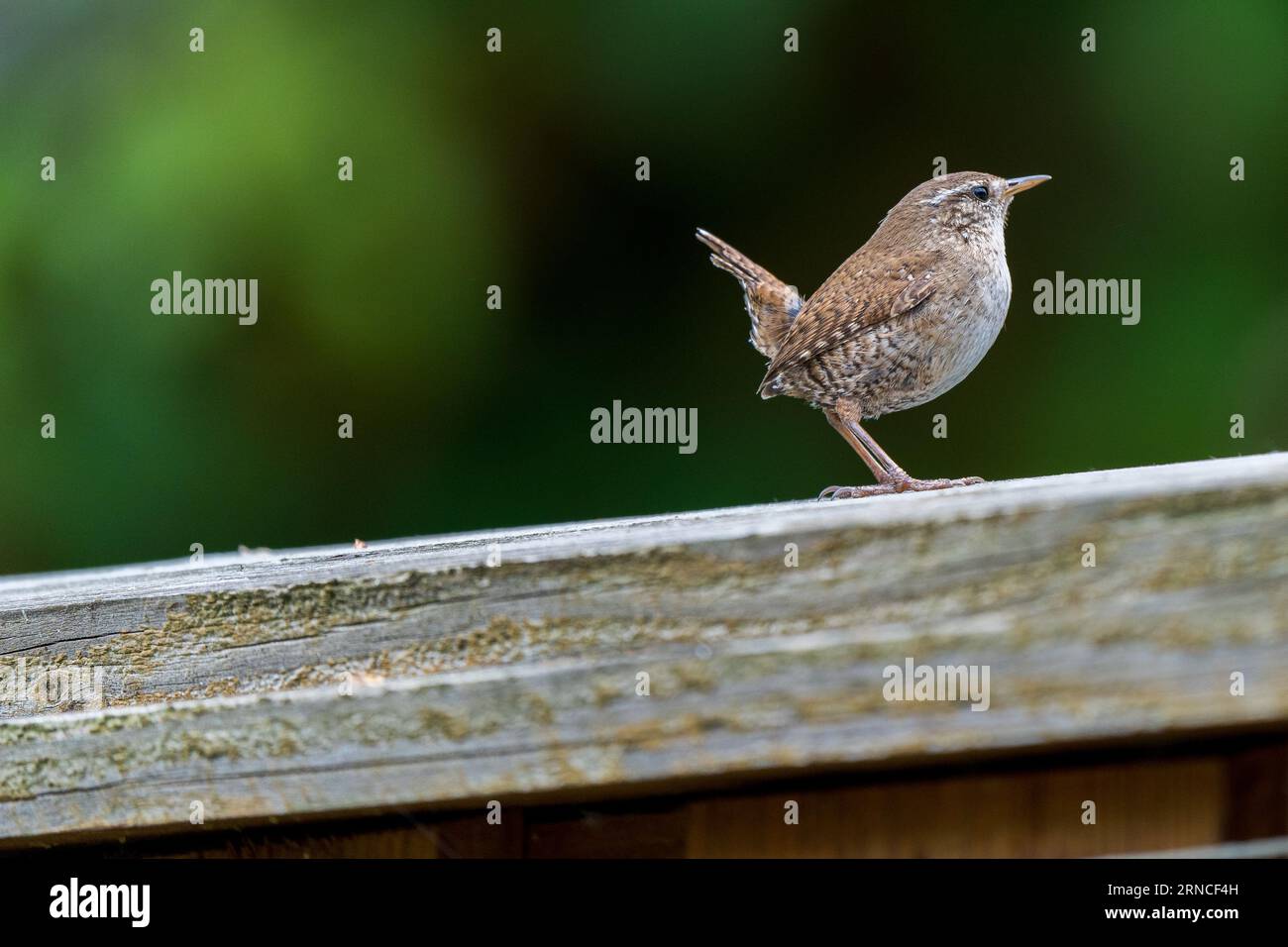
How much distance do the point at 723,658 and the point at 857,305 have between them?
2.57m

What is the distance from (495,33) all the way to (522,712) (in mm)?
3621

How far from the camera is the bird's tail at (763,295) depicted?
13.0 feet

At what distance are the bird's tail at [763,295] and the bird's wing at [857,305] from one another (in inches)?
17.1

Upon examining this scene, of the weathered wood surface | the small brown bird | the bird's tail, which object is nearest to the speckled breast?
the small brown bird

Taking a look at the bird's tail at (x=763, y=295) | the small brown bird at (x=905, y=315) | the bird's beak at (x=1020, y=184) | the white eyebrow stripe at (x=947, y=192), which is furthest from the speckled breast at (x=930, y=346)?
the bird's tail at (x=763, y=295)

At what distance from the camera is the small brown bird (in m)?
3.10

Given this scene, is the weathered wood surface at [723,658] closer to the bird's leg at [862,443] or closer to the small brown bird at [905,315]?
the small brown bird at [905,315]

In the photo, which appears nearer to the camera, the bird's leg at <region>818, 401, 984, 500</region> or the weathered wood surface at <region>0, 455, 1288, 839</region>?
the weathered wood surface at <region>0, 455, 1288, 839</region>

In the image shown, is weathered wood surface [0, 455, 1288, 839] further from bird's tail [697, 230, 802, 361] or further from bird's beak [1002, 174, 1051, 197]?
bird's tail [697, 230, 802, 361]

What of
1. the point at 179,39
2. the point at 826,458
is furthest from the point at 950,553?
the point at 179,39

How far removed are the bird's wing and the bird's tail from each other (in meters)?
0.43

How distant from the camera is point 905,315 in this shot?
314 cm

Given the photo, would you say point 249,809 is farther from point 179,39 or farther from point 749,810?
point 179,39
